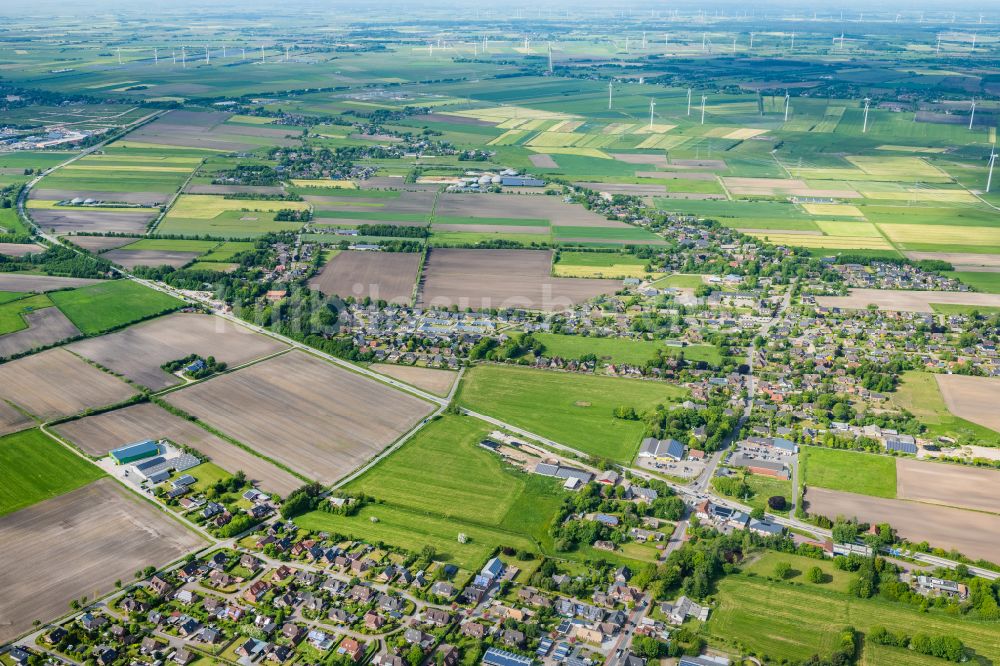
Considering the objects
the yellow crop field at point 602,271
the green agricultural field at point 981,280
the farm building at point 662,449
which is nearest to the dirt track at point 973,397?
the farm building at point 662,449

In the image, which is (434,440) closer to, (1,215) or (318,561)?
(318,561)

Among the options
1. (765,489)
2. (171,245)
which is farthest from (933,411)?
(171,245)

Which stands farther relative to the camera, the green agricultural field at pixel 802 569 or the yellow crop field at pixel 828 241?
the yellow crop field at pixel 828 241

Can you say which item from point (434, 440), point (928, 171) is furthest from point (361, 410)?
point (928, 171)

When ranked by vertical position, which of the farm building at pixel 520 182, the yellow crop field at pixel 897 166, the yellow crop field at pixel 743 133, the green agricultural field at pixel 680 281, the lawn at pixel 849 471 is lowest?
the lawn at pixel 849 471

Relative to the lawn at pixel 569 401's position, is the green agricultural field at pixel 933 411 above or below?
above

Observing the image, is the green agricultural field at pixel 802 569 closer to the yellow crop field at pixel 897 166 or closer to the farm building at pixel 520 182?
the farm building at pixel 520 182

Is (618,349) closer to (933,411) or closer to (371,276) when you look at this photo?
(933,411)

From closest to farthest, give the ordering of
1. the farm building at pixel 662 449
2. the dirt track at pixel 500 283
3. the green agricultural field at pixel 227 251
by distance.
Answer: the farm building at pixel 662 449 < the dirt track at pixel 500 283 < the green agricultural field at pixel 227 251

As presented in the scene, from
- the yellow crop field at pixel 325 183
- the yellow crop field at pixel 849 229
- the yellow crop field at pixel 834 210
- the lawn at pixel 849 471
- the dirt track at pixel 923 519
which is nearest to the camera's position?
the dirt track at pixel 923 519
